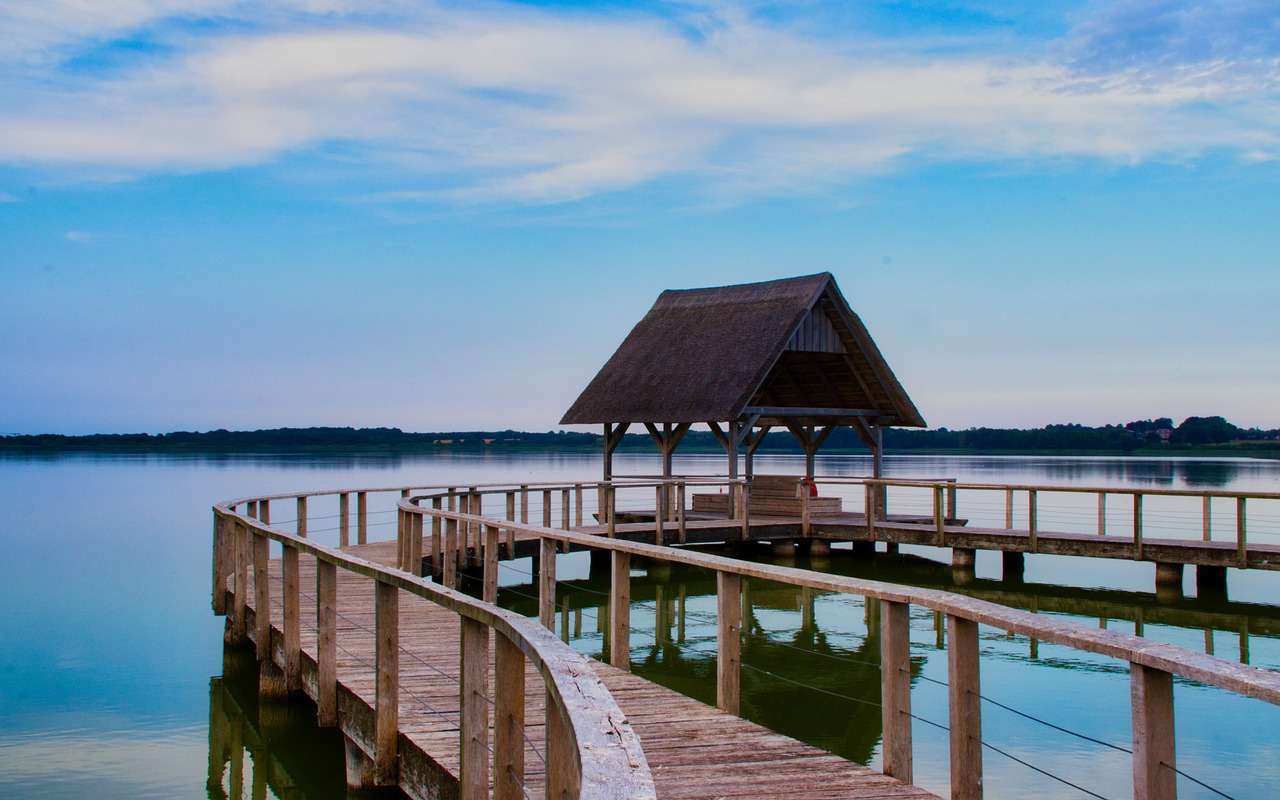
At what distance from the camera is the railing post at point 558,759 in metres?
3.00

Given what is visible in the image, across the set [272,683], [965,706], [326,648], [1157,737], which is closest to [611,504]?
[272,683]

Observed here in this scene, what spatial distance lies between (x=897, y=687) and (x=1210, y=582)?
1435cm

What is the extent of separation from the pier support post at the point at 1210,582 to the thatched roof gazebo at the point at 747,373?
246 inches

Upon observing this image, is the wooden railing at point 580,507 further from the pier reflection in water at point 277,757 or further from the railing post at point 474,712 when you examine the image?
the railing post at point 474,712

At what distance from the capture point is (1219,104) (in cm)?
2414

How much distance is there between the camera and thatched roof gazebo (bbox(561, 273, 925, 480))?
20719 millimetres

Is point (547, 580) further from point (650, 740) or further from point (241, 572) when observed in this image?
point (241, 572)

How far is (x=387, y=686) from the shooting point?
6156mm

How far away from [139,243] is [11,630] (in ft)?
52.5

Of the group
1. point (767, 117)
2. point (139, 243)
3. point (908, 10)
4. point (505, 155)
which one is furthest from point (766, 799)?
point (139, 243)

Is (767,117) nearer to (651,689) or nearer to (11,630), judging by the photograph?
(11,630)

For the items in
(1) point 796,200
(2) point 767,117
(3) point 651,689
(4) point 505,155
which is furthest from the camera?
(1) point 796,200

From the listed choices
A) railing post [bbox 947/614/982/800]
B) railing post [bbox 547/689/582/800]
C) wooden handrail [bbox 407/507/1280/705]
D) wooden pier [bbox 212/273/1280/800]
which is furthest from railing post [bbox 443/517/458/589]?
railing post [bbox 547/689/582/800]

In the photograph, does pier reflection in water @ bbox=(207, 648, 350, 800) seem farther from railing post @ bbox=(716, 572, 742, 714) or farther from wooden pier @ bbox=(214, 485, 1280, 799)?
railing post @ bbox=(716, 572, 742, 714)
